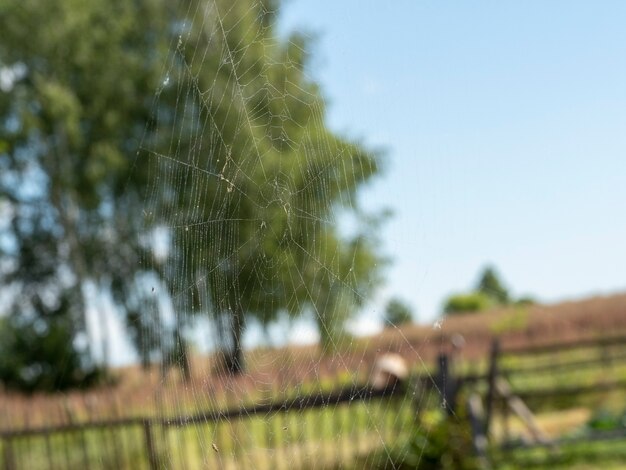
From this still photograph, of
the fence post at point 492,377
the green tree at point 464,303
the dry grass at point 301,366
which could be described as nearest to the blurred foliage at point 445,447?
the dry grass at point 301,366

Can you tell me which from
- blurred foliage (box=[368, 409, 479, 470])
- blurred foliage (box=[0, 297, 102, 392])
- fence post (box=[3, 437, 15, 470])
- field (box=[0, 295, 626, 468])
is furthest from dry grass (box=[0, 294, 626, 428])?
blurred foliage (box=[0, 297, 102, 392])

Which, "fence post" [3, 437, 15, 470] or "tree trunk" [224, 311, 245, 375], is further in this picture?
"fence post" [3, 437, 15, 470]

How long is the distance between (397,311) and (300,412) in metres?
0.33

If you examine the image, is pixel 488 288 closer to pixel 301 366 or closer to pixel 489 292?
pixel 489 292

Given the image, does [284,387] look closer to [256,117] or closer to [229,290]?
[229,290]

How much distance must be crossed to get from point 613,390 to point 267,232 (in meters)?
8.73

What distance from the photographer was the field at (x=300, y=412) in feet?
6.55

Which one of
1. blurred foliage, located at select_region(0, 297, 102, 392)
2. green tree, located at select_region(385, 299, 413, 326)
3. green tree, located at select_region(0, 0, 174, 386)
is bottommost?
blurred foliage, located at select_region(0, 297, 102, 392)

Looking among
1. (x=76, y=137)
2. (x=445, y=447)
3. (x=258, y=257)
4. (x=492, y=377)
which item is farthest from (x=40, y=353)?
(x=258, y=257)

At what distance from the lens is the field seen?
2.00 m

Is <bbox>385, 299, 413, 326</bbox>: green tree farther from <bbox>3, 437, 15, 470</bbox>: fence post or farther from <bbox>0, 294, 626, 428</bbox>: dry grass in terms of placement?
<bbox>3, 437, 15, 470</bbox>: fence post

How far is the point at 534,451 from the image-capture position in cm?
812

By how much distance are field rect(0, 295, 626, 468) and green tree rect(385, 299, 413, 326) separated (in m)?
0.04

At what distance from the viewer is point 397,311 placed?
2.01 meters
